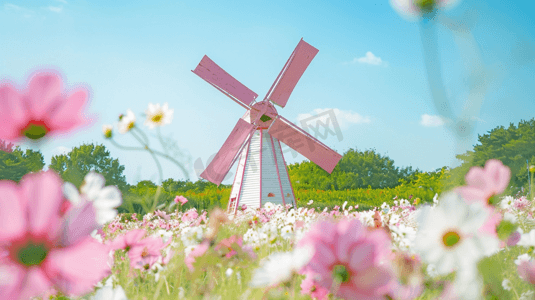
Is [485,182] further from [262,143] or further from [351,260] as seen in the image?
[262,143]

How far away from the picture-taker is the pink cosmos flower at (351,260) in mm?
605

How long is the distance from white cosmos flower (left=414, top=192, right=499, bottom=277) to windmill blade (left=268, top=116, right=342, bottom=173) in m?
8.89

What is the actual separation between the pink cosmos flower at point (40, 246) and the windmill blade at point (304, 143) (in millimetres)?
9142

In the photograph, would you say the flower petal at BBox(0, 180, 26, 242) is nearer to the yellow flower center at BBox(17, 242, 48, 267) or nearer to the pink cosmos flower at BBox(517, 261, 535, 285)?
the yellow flower center at BBox(17, 242, 48, 267)

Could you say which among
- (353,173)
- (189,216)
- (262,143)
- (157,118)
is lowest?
(189,216)

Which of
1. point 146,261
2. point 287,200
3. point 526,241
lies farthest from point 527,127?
point 146,261

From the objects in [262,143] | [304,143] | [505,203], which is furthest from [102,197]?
[304,143]

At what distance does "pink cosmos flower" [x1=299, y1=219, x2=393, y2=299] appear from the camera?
605mm

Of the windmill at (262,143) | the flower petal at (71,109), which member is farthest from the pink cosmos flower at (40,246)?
the windmill at (262,143)

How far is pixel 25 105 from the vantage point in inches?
18.4

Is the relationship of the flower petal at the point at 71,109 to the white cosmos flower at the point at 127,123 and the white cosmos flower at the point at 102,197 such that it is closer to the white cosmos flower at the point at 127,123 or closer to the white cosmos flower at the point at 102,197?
the white cosmos flower at the point at 102,197

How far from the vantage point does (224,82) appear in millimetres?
10039

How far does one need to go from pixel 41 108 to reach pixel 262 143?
29.6 ft

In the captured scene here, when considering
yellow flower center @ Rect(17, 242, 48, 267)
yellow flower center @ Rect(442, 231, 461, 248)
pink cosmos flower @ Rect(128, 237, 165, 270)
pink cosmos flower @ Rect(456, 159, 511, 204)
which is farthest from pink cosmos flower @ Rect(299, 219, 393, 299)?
pink cosmos flower @ Rect(128, 237, 165, 270)
